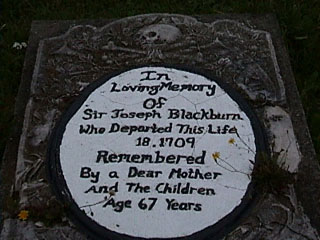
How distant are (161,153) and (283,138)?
51cm

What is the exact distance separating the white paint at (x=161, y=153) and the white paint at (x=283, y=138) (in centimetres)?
10

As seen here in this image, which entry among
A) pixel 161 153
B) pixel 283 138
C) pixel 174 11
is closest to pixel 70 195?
pixel 161 153

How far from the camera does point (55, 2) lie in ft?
11.9

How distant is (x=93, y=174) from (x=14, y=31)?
136 centimetres

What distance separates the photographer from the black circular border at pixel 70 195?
88.3 inches

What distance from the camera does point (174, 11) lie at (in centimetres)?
350

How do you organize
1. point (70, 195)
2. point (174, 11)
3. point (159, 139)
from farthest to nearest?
→ point (174, 11) → point (159, 139) → point (70, 195)

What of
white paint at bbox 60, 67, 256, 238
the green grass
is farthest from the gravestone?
the green grass

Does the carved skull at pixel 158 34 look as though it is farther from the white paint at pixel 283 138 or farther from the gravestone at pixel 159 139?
the white paint at pixel 283 138

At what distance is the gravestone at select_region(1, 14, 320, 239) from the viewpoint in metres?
2.29

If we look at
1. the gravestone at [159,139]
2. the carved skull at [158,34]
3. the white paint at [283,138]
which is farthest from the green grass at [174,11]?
the carved skull at [158,34]

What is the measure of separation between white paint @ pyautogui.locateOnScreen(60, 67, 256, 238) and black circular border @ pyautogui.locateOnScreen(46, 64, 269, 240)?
0.02m

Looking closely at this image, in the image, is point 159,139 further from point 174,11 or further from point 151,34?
point 174,11

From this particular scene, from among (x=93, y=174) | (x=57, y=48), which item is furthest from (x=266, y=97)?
(x=57, y=48)
